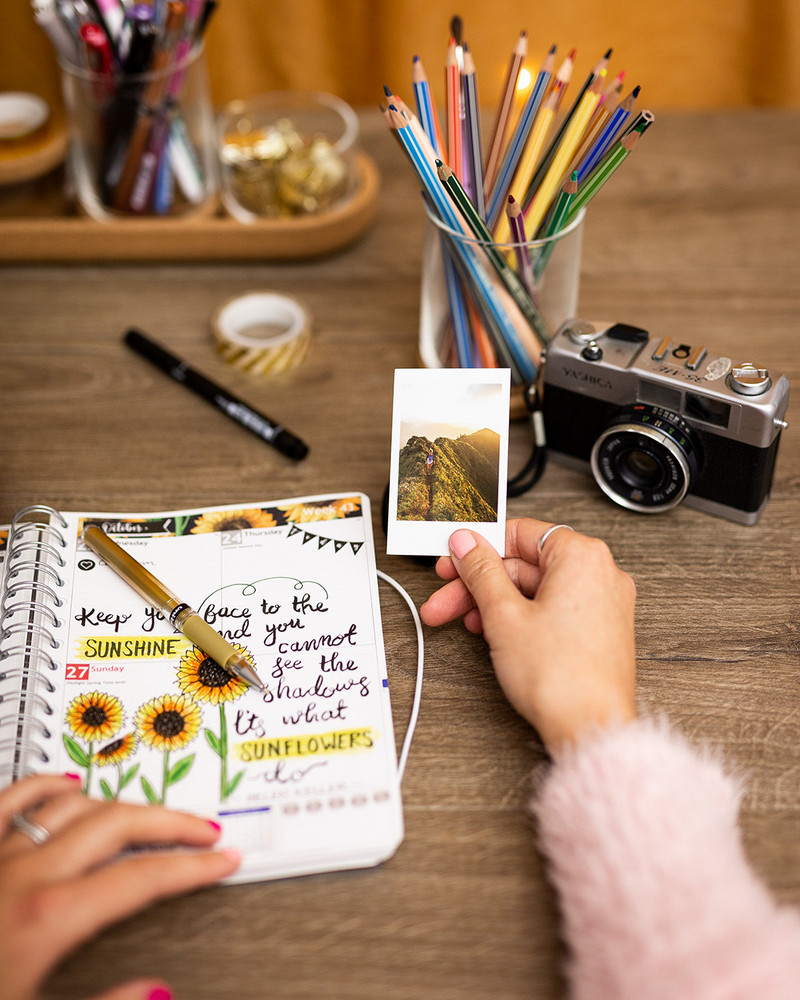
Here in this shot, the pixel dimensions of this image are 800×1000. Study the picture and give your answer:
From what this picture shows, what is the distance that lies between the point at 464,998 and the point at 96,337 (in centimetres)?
74

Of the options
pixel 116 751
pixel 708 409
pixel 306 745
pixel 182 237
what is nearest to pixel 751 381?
pixel 708 409

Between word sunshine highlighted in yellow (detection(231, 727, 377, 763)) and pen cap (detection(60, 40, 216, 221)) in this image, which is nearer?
word sunshine highlighted in yellow (detection(231, 727, 377, 763))

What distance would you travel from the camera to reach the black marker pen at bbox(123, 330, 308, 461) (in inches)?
32.0

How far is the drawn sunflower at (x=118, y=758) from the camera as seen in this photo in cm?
58

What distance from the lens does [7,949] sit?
1.55 feet

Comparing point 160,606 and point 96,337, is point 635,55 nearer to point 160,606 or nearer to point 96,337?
point 96,337

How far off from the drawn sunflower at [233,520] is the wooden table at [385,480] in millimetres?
33

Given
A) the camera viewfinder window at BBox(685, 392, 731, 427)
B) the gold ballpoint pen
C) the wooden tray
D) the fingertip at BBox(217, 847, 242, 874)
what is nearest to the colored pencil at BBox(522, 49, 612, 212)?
the camera viewfinder window at BBox(685, 392, 731, 427)

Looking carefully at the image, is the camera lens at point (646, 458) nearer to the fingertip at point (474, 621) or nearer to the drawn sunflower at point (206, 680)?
the fingertip at point (474, 621)

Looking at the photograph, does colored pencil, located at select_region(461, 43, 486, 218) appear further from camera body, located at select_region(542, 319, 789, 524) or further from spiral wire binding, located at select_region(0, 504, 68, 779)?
spiral wire binding, located at select_region(0, 504, 68, 779)

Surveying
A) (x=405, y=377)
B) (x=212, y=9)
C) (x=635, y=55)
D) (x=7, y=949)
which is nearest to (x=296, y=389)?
(x=405, y=377)

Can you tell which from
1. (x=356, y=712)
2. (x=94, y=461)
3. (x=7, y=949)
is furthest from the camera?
(x=94, y=461)

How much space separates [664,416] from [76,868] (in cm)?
52

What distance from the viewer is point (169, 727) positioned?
611 millimetres
